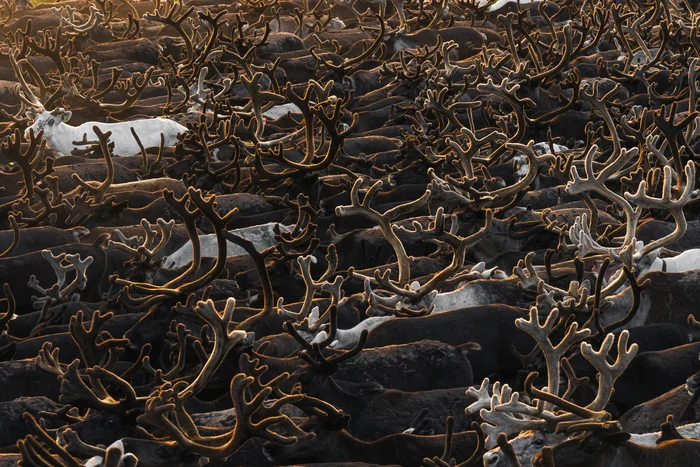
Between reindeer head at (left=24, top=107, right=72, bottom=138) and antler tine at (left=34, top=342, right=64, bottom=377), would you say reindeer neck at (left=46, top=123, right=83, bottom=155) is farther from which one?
antler tine at (left=34, top=342, right=64, bottom=377)

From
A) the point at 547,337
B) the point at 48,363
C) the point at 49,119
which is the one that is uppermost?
the point at 547,337

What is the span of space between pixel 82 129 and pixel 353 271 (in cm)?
514

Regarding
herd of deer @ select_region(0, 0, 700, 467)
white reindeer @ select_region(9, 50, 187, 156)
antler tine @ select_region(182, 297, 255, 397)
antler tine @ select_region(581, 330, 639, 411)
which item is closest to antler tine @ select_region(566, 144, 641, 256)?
herd of deer @ select_region(0, 0, 700, 467)

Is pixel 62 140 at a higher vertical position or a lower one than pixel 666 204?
lower

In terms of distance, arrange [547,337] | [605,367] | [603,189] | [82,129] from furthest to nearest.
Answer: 1. [82,129]
2. [603,189]
3. [547,337]
4. [605,367]

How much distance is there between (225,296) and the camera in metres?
7.70

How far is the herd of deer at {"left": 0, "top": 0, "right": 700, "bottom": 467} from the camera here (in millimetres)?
5086

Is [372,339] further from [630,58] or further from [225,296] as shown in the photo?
[630,58]

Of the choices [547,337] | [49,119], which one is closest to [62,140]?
[49,119]

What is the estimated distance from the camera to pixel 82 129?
1154cm

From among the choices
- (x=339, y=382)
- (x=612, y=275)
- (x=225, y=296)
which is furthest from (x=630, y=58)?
(x=339, y=382)

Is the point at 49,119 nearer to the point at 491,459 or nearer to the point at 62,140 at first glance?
the point at 62,140

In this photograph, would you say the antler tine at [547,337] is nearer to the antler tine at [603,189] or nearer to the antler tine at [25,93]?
the antler tine at [603,189]

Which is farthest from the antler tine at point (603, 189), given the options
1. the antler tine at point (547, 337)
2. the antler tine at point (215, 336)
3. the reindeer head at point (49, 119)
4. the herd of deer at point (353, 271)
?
the reindeer head at point (49, 119)
